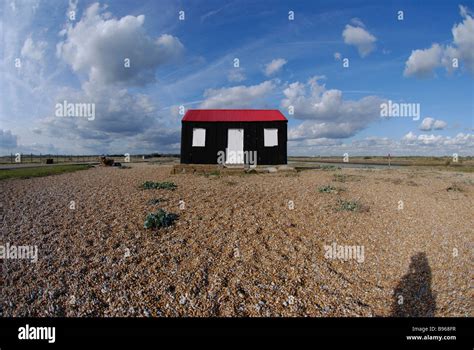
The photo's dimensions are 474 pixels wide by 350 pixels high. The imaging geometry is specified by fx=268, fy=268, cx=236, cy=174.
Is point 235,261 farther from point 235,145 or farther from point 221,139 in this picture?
point 221,139

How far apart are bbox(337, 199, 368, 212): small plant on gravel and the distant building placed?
14895 millimetres

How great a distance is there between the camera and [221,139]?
25.6 meters

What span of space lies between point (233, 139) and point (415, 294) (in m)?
21.6

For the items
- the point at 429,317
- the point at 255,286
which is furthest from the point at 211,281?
the point at 429,317

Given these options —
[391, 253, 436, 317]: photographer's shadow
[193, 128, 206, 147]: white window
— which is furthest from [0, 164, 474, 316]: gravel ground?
[193, 128, 206, 147]: white window

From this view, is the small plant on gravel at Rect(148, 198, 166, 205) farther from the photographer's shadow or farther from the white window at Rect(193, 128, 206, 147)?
the white window at Rect(193, 128, 206, 147)

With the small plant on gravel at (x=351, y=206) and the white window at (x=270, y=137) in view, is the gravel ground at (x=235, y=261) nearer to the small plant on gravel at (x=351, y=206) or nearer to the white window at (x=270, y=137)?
the small plant on gravel at (x=351, y=206)

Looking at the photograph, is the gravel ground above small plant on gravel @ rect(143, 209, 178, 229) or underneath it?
underneath

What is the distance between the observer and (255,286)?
17.3 ft

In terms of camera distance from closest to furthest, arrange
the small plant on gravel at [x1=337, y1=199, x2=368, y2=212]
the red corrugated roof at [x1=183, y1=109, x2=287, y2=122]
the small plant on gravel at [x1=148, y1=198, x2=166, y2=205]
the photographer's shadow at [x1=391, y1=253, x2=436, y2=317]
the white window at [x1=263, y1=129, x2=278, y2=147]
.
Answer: the photographer's shadow at [x1=391, y1=253, x2=436, y2=317] → the small plant on gravel at [x1=337, y1=199, x2=368, y2=212] → the small plant on gravel at [x1=148, y1=198, x2=166, y2=205] → the red corrugated roof at [x1=183, y1=109, x2=287, y2=122] → the white window at [x1=263, y1=129, x2=278, y2=147]

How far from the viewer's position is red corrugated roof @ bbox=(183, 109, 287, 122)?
25.5 m

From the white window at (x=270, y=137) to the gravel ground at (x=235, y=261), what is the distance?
1531 centimetres

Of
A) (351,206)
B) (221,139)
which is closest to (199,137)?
(221,139)
